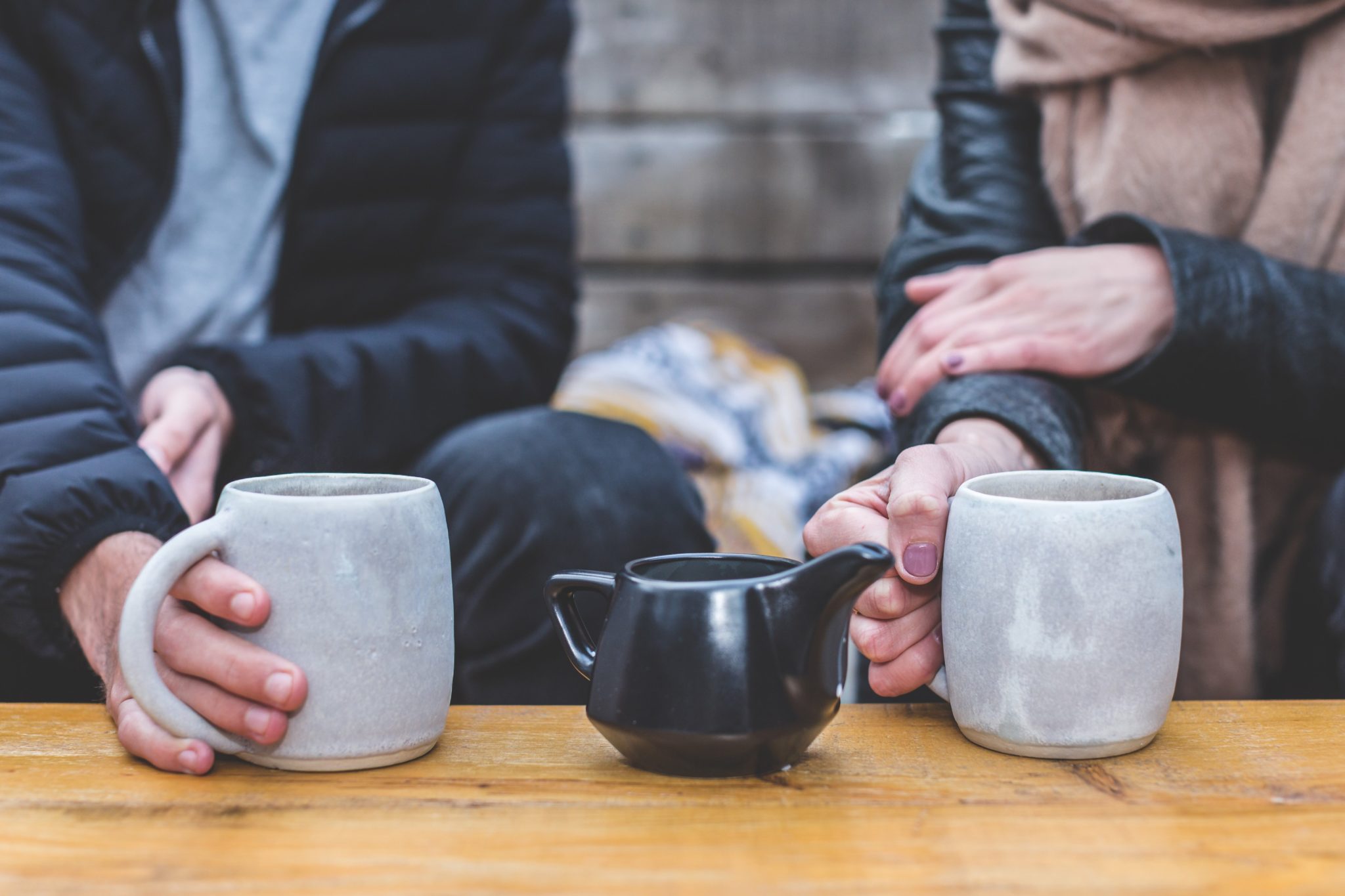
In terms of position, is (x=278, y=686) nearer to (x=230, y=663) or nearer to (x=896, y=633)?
(x=230, y=663)

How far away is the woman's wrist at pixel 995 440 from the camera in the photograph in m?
0.78

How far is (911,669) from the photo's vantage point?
596mm

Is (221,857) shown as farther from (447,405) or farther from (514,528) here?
(447,405)

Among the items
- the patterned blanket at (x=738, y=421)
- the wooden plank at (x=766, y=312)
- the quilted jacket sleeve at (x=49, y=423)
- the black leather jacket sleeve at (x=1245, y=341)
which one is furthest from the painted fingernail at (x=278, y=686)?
the wooden plank at (x=766, y=312)

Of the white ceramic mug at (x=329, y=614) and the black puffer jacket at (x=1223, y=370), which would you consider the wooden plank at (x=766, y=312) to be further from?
the white ceramic mug at (x=329, y=614)

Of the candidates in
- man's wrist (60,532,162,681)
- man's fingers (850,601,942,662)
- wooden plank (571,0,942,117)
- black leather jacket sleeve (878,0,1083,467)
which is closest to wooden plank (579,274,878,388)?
wooden plank (571,0,942,117)

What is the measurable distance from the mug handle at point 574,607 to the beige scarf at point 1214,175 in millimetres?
575

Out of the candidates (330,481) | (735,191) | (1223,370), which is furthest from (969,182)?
(735,191)

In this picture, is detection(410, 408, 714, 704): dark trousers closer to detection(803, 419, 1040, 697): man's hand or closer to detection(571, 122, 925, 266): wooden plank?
detection(803, 419, 1040, 697): man's hand

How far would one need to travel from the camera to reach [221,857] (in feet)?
1.48

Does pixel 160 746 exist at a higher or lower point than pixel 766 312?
higher

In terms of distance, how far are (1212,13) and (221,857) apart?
36.4 inches

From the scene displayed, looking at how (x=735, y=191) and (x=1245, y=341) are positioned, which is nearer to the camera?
(x=1245, y=341)

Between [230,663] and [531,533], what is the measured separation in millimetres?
429
